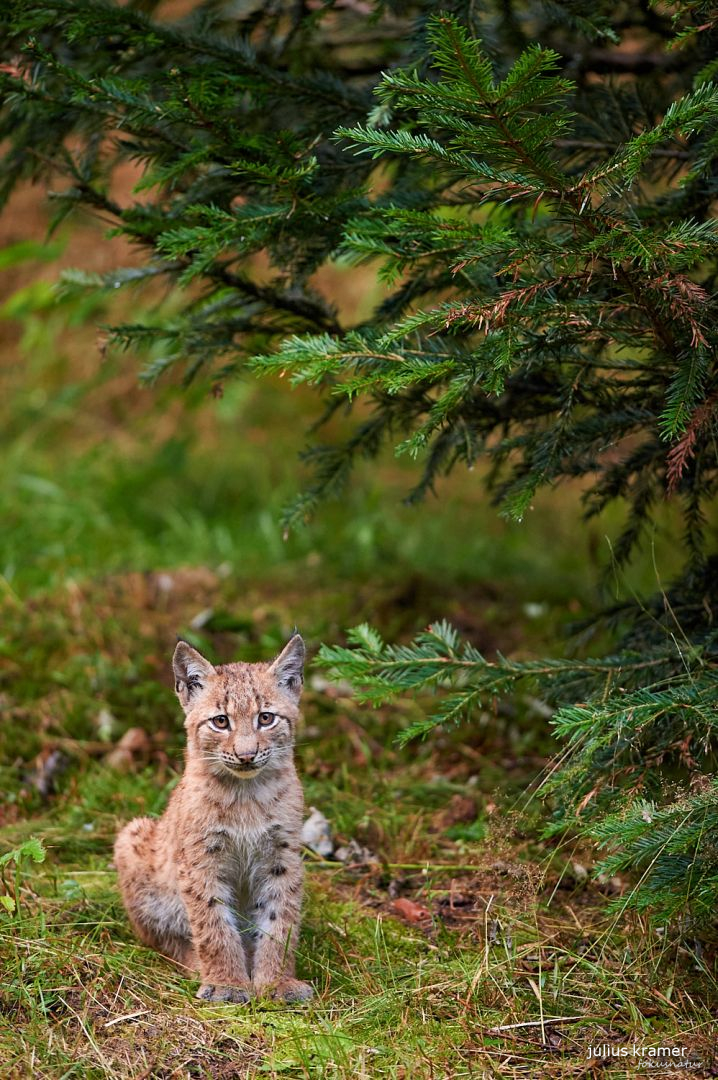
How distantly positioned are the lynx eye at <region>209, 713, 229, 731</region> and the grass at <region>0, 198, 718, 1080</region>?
0.71m

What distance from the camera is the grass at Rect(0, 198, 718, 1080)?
117 inches

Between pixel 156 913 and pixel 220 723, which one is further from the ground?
pixel 220 723

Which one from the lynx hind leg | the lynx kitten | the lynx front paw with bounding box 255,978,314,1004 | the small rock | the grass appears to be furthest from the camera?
the small rock

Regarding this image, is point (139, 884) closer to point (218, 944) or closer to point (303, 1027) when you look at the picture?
point (218, 944)

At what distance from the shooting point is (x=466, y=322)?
114 inches

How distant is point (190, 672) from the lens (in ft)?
11.5

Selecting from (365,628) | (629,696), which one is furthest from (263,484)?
(629,696)

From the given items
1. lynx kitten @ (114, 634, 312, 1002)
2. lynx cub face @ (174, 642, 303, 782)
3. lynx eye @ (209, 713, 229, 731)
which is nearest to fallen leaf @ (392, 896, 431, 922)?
lynx kitten @ (114, 634, 312, 1002)

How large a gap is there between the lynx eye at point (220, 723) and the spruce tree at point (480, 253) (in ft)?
1.29

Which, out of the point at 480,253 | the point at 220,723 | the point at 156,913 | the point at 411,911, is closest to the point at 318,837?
the point at 411,911

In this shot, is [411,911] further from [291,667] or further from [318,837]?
[291,667]

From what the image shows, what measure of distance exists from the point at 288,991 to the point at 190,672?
975 millimetres

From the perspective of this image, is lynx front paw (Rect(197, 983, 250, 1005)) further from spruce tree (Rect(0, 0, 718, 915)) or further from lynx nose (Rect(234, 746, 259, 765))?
spruce tree (Rect(0, 0, 718, 915))

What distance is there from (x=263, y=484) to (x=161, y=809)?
3.74 meters
